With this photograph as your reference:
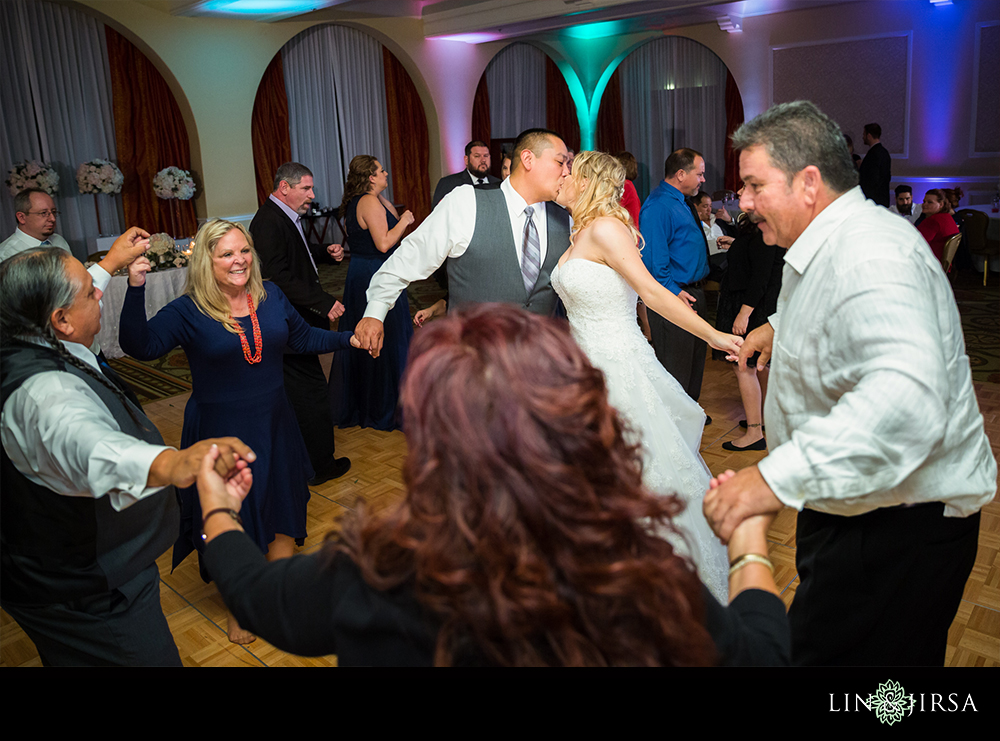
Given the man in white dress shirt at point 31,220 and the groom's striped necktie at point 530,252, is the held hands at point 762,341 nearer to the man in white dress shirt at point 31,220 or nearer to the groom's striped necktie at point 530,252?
the groom's striped necktie at point 530,252

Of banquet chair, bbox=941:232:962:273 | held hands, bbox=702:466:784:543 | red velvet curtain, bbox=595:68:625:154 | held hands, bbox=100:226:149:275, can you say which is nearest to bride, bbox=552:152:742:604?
held hands, bbox=702:466:784:543

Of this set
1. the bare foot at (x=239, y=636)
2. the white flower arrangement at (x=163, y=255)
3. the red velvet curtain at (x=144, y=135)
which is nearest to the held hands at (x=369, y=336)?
the bare foot at (x=239, y=636)

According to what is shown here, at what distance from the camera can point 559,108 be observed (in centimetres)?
1318

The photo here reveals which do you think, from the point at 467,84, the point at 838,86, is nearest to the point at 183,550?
the point at 467,84

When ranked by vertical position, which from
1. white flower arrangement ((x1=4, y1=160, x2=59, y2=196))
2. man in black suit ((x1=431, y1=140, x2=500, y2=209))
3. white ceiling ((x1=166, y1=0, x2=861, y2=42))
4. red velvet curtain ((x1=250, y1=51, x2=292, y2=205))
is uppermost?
white ceiling ((x1=166, y1=0, x2=861, y2=42))

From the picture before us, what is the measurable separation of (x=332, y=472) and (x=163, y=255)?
3403mm

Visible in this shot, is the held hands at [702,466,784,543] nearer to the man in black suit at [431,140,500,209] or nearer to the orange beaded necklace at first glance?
the orange beaded necklace

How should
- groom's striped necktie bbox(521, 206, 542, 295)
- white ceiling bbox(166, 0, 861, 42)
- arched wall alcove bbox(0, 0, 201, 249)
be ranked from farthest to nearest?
white ceiling bbox(166, 0, 861, 42) → arched wall alcove bbox(0, 0, 201, 249) → groom's striped necktie bbox(521, 206, 542, 295)

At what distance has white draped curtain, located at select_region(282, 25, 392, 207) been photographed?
401 inches

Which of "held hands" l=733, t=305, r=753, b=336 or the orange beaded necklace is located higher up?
the orange beaded necklace

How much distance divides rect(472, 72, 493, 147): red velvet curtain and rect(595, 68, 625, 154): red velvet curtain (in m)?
2.29

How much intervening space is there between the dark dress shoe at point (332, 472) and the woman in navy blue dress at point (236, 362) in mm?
1072

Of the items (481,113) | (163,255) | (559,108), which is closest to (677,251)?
(163,255)

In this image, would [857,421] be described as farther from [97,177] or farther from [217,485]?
[97,177]
